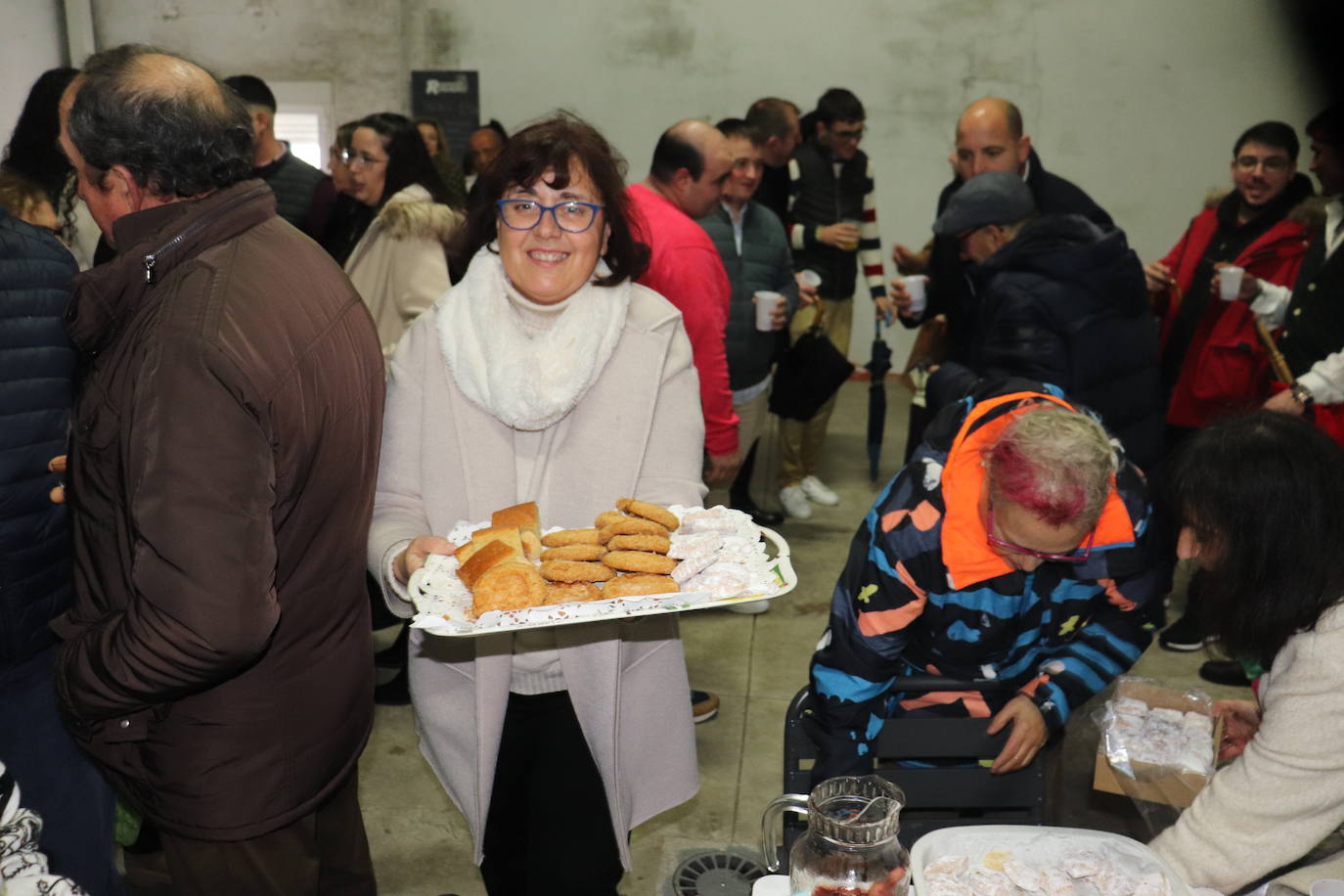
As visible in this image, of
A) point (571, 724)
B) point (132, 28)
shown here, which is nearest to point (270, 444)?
point (571, 724)

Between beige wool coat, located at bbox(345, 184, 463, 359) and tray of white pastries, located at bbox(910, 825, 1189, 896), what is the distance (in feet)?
8.66

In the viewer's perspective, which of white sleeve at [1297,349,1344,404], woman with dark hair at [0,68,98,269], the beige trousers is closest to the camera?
woman with dark hair at [0,68,98,269]

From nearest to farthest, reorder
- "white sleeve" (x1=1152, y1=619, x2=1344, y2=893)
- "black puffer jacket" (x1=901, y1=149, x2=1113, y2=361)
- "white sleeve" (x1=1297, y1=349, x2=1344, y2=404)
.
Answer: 1. "white sleeve" (x1=1152, y1=619, x2=1344, y2=893)
2. "white sleeve" (x1=1297, y1=349, x2=1344, y2=404)
3. "black puffer jacket" (x1=901, y1=149, x2=1113, y2=361)

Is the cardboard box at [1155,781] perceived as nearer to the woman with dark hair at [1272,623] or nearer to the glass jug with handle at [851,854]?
the woman with dark hair at [1272,623]

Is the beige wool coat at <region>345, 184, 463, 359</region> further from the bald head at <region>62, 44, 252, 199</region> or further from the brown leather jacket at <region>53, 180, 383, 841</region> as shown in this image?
the bald head at <region>62, 44, 252, 199</region>

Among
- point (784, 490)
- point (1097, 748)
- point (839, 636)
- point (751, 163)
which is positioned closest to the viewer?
point (839, 636)

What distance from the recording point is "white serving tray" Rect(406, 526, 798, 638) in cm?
169

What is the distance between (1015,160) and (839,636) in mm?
2919

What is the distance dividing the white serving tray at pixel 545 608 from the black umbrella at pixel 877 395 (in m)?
4.78

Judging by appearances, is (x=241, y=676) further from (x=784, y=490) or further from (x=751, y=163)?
(x=784, y=490)

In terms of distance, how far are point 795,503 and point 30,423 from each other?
4.55 metres

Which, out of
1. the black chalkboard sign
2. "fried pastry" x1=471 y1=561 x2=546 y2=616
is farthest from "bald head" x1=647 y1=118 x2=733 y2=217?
the black chalkboard sign

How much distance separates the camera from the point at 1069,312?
3.37 m

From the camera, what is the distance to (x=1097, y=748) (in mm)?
2504
